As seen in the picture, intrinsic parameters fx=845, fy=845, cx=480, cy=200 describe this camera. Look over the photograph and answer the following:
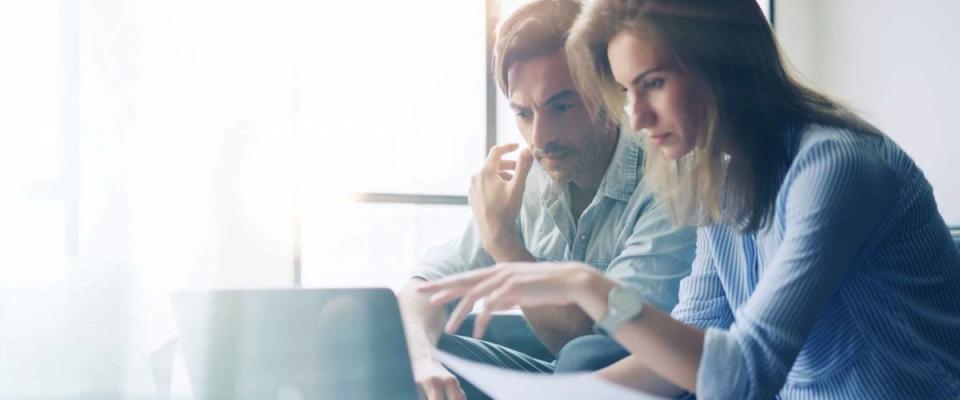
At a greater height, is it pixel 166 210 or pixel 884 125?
pixel 884 125

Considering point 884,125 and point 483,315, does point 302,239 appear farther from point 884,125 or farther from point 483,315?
point 483,315

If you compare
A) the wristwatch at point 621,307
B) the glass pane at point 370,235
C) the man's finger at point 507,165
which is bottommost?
the glass pane at point 370,235

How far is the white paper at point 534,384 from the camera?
1.28 ft

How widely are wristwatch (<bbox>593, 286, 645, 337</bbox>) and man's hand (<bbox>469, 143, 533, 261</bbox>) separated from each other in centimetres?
25

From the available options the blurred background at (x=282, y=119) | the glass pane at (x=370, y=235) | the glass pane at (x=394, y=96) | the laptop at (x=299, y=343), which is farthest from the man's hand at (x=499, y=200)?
the glass pane at (x=394, y=96)

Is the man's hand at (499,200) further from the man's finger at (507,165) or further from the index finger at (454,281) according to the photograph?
the index finger at (454,281)

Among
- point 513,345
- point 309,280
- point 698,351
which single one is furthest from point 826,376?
point 309,280

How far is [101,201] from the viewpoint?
129 centimetres

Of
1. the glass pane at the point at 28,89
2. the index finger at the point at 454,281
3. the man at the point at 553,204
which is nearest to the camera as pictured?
the index finger at the point at 454,281

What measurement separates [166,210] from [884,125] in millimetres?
1246

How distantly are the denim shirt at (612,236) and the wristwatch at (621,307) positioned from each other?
22 cm

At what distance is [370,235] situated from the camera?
1.47 meters

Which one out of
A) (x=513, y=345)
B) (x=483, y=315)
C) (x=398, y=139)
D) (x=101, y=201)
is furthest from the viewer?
(x=398, y=139)

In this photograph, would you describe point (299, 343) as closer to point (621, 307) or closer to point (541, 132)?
point (621, 307)
